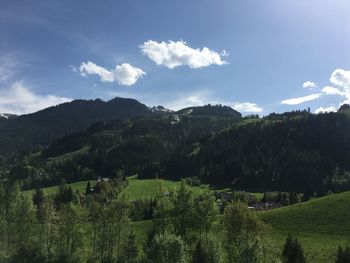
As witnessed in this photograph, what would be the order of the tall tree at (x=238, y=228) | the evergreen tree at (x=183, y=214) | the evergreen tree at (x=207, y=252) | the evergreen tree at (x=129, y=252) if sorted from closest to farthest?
the evergreen tree at (x=207, y=252), the tall tree at (x=238, y=228), the evergreen tree at (x=183, y=214), the evergreen tree at (x=129, y=252)

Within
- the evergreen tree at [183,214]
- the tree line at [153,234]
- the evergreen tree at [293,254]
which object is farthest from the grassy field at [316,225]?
the evergreen tree at [183,214]

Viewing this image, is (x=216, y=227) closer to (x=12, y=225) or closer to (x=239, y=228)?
(x=239, y=228)

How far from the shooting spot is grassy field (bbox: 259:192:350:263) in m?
107

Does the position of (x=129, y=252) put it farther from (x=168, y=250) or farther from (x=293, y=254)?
(x=293, y=254)

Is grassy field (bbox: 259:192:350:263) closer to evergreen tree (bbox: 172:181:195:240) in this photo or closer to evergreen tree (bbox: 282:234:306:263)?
evergreen tree (bbox: 282:234:306:263)

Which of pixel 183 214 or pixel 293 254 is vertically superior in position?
pixel 183 214

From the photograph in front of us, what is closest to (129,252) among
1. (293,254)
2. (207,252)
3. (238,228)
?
(207,252)

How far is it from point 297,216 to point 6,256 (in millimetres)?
87784

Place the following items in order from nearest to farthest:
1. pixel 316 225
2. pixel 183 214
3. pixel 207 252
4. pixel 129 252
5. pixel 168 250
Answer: pixel 168 250
pixel 207 252
pixel 129 252
pixel 183 214
pixel 316 225

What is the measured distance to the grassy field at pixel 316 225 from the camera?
106625 millimetres

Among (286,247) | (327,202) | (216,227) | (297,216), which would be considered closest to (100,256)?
(216,227)

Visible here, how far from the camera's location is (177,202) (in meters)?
87.5

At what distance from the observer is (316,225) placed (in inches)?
5069

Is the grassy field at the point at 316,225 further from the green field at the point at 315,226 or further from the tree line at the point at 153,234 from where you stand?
the tree line at the point at 153,234
